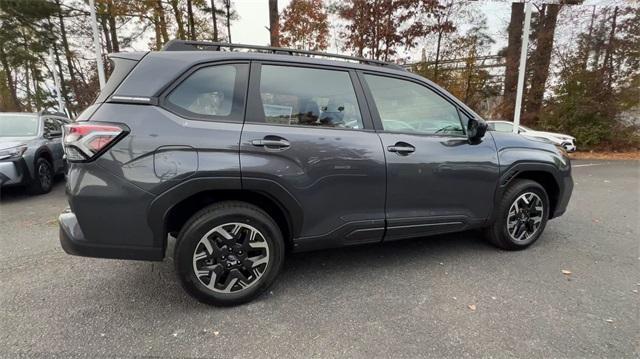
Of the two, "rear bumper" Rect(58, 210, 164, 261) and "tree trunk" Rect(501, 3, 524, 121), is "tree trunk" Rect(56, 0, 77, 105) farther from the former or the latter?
"tree trunk" Rect(501, 3, 524, 121)

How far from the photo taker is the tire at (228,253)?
2264 mm

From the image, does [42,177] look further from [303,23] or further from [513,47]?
[513,47]

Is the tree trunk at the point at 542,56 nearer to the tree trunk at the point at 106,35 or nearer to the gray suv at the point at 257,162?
the gray suv at the point at 257,162

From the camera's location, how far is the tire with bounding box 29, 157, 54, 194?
18.9ft

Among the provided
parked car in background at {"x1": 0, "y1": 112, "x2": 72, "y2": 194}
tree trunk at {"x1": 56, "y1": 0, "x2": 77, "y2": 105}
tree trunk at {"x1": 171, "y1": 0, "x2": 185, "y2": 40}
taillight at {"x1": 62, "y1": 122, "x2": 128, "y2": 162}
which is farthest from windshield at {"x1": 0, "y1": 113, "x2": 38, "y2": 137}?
tree trunk at {"x1": 56, "y1": 0, "x2": 77, "y2": 105}

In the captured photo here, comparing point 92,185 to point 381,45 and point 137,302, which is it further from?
point 381,45

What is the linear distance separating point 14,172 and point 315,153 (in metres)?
5.77

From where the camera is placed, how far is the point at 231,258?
7.79 ft

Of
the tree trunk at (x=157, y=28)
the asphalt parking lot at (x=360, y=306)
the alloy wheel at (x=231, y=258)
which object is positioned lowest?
the asphalt parking lot at (x=360, y=306)

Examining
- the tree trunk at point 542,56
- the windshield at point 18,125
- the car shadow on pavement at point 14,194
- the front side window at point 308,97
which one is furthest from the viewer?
the tree trunk at point 542,56

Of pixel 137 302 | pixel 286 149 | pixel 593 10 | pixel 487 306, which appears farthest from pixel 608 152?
pixel 137 302

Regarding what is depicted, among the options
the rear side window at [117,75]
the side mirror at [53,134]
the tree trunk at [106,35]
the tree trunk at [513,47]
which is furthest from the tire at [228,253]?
the tree trunk at [106,35]

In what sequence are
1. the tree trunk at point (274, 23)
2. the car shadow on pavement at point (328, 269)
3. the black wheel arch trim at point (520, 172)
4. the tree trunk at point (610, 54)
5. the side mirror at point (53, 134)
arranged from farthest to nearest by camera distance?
the tree trunk at point (274, 23), the tree trunk at point (610, 54), the side mirror at point (53, 134), the black wheel arch trim at point (520, 172), the car shadow on pavement at point (328, 269)

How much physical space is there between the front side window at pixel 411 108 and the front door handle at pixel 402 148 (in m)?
0.14
